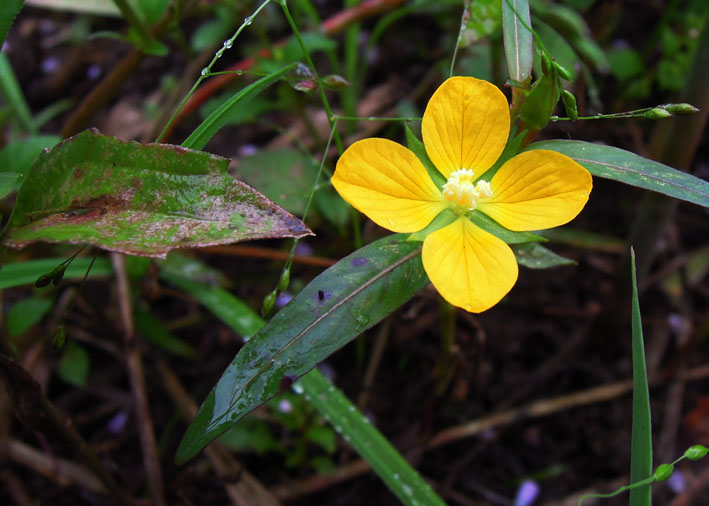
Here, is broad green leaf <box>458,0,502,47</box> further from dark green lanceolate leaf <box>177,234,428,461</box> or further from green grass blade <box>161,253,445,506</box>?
green grass blade <box>161,253,445,506</box>

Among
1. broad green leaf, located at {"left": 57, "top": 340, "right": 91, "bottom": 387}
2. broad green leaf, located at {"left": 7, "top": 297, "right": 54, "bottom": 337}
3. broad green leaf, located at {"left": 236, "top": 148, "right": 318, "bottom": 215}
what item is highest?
broad green leaf, located at {"left": 236, "top": 148, "right": 318, "bottom": 215}

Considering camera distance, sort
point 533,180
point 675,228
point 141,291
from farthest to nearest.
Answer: point 675,228 → point 141,291 → point 533,180

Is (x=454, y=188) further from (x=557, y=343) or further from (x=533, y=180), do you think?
(x=557, y=343)

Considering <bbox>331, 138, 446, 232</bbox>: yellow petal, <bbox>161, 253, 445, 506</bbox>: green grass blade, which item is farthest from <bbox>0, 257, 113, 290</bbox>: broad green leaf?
<bbox>331, 138, 446, 232</bbox>: yellow petal

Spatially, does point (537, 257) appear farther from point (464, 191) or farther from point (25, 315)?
point (25, 315)

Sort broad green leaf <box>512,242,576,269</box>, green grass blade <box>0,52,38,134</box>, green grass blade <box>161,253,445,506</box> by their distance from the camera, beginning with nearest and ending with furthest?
broad green leaf <box>512,242,576,269</box> < green grass blade <box>161,253,445,506</box> < green grass blade <box>0,52,38,134</box>

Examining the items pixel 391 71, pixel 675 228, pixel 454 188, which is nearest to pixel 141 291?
→ pixel 454 188
